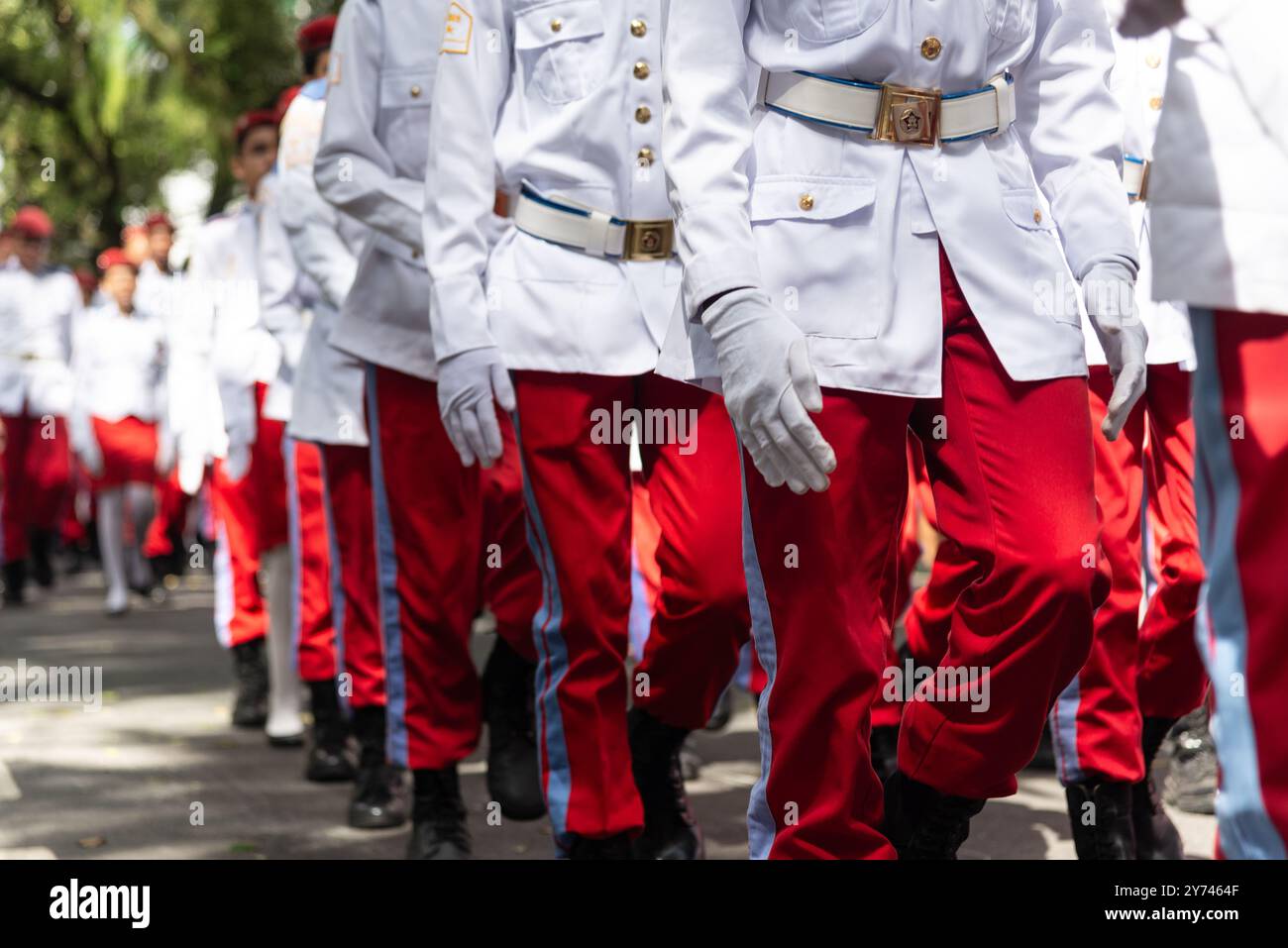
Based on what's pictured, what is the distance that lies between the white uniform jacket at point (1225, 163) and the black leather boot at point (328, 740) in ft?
12.9

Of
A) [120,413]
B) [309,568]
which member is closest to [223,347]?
[309,568]

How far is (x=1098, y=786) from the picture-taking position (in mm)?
3924

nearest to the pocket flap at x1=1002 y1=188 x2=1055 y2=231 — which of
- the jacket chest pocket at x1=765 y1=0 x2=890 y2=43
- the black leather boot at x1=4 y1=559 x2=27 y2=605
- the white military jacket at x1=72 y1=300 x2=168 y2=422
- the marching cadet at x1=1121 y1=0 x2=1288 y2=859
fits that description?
the jacket chest pocket at x1=765 y1=0 x2=890 y2=43

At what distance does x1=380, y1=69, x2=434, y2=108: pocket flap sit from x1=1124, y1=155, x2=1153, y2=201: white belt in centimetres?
161

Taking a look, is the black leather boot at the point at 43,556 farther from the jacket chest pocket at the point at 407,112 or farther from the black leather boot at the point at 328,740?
the jacket chest pocket at the point at 407,112

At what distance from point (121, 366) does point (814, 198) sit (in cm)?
887

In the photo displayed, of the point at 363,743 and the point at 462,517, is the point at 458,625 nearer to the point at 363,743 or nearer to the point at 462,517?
the point at 462,517

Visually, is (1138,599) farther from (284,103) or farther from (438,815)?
(284,103)

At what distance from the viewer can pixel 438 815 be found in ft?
14.9

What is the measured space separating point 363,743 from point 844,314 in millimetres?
2768

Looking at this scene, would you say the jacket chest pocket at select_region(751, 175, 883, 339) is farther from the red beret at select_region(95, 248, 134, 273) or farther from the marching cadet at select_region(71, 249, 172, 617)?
the red beret at select_region(95, 248, 134, 273)

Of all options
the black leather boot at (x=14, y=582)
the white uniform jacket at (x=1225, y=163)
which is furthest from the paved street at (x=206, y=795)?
the black leather boot at (x=14, y=582)
